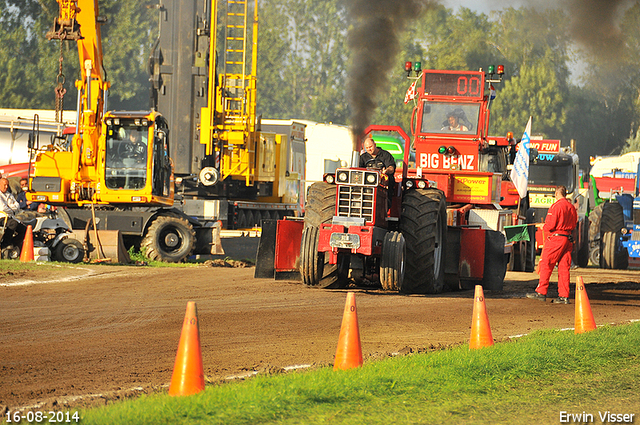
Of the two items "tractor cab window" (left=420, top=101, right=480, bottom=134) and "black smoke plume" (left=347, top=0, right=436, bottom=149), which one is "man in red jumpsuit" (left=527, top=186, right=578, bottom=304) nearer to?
"black smoke plume" (left=347, top=0, right=436, bottom=149)

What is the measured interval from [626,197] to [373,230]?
15444 millimetres

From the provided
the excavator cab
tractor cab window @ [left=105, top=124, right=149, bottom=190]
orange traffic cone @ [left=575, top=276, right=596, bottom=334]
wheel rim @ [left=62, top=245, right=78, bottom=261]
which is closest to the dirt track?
orange traffic cone @ [left=575, top=276, right=596, bottom=334]

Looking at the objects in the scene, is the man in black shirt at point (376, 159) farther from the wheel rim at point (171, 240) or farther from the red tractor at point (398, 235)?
the wheel rim at point (171, 240)

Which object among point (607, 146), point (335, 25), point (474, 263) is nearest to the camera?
point (474, 263)

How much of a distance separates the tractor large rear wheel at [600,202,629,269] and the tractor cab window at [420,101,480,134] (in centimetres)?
713

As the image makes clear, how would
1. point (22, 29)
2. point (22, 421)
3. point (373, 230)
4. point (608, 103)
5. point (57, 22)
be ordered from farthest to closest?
point (22, 29), point (608, 103), point (57, 22), point (373, 230), point (22, 421)

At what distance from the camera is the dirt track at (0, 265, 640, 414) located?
23.1 feet

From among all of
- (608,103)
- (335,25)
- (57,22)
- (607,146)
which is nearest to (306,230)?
(57,22)

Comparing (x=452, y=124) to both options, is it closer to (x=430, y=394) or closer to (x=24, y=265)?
(x=24, y=265)

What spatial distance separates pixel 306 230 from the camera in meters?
12.5

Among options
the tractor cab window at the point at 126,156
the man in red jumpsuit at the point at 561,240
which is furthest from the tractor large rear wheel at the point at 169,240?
the man in red jumpsuit at the point at 561,240

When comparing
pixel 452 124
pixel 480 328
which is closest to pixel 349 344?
pixel 480 328

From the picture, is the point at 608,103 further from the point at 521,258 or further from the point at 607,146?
the point at 521,258

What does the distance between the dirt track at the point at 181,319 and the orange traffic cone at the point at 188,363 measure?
0.74 meters
